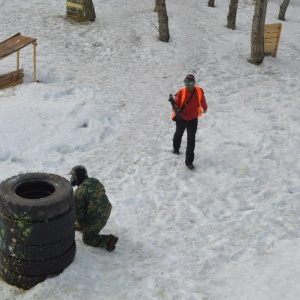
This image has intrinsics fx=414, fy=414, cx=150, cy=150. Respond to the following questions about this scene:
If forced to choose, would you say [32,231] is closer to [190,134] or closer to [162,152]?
[190,134]

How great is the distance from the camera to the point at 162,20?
53.0 feet

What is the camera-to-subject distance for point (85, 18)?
59.0ft

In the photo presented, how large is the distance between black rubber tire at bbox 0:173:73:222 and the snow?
849 millimetres

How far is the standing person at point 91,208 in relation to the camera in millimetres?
5379

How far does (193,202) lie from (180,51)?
9658mm

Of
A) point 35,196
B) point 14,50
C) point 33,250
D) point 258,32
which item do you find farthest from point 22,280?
point 258,32

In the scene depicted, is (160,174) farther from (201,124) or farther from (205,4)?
(205,4)

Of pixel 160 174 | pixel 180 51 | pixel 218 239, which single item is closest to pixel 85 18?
pixel 180 51

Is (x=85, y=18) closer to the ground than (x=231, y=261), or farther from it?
closer to the ground

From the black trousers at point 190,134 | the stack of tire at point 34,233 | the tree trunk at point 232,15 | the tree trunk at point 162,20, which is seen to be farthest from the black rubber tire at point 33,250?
the tree trunk at point 232,15

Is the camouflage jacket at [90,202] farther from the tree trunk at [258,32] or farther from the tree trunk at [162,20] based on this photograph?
the tree trunk at [162,20]

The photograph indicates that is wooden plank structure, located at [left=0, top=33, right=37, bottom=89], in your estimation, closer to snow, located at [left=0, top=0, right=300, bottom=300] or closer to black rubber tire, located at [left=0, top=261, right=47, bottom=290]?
snow, located at [left=0, top=0, right=300, bottom=300]

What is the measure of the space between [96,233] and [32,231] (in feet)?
3.93

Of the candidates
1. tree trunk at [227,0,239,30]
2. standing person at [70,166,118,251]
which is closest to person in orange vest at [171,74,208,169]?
standing person at [70,166,118,251]
